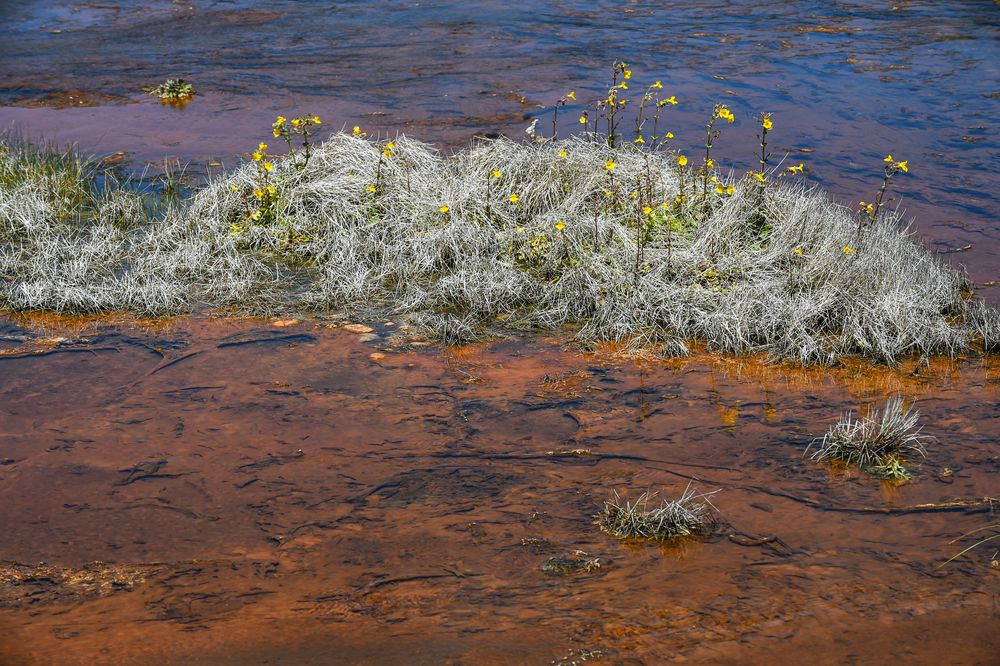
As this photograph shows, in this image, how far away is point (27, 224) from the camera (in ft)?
20.0

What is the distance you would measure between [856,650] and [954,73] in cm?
865

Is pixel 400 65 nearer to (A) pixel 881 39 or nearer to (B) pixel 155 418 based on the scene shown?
(A) pixel 881 39

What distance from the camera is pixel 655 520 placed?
350 cm

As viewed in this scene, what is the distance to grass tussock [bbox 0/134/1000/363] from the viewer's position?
5090 mm

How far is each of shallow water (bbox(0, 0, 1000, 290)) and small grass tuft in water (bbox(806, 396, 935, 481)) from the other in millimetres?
1894

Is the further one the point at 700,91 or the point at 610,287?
the point at 700,91

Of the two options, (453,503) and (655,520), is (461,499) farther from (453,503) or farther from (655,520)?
(655,520)

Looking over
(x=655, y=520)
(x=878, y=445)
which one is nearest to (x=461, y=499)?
(x=655, y=520)

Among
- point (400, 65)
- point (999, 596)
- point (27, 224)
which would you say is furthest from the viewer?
point (400, 65)

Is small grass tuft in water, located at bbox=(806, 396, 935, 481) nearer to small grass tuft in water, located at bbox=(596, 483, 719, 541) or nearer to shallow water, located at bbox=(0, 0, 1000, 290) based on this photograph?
small grass tuft in water, located at bbox=(596, 483, 719, 541)

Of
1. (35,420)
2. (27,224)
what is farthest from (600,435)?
(27,224)

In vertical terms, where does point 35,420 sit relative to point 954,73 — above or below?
below

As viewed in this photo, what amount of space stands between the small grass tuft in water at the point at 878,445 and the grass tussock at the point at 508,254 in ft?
2.64

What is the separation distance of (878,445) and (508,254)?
96.1 inches
